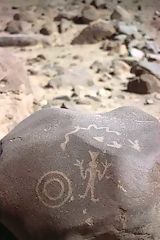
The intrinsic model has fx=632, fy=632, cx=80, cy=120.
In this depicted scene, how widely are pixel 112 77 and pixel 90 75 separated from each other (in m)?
0.09

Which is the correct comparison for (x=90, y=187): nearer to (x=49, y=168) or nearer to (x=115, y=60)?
(x=49, y=168)

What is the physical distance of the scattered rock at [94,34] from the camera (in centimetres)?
287

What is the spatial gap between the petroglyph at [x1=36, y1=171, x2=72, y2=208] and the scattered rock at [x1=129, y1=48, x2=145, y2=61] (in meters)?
1.42

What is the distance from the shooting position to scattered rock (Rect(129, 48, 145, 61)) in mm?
2632

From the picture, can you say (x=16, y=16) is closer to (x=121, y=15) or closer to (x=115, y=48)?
(x=121, y=15)

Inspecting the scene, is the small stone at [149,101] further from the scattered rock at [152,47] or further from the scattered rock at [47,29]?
the scattered rock at [47,29]

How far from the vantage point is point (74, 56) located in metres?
2.71

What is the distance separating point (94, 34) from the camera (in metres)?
2.88

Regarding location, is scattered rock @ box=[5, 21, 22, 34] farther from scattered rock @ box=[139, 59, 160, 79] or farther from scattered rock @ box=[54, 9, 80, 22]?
scattered rock @ box=[139, 59, 160, 79]

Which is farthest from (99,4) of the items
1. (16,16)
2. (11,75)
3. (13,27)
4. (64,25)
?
(11,75)

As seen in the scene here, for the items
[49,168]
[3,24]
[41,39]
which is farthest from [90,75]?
[49,168]

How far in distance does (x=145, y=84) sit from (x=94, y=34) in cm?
65

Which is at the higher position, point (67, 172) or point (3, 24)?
point (67, 172)

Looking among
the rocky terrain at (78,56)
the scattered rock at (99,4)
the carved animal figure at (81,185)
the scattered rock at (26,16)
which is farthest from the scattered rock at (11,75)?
the scattered rock at (99,4)
